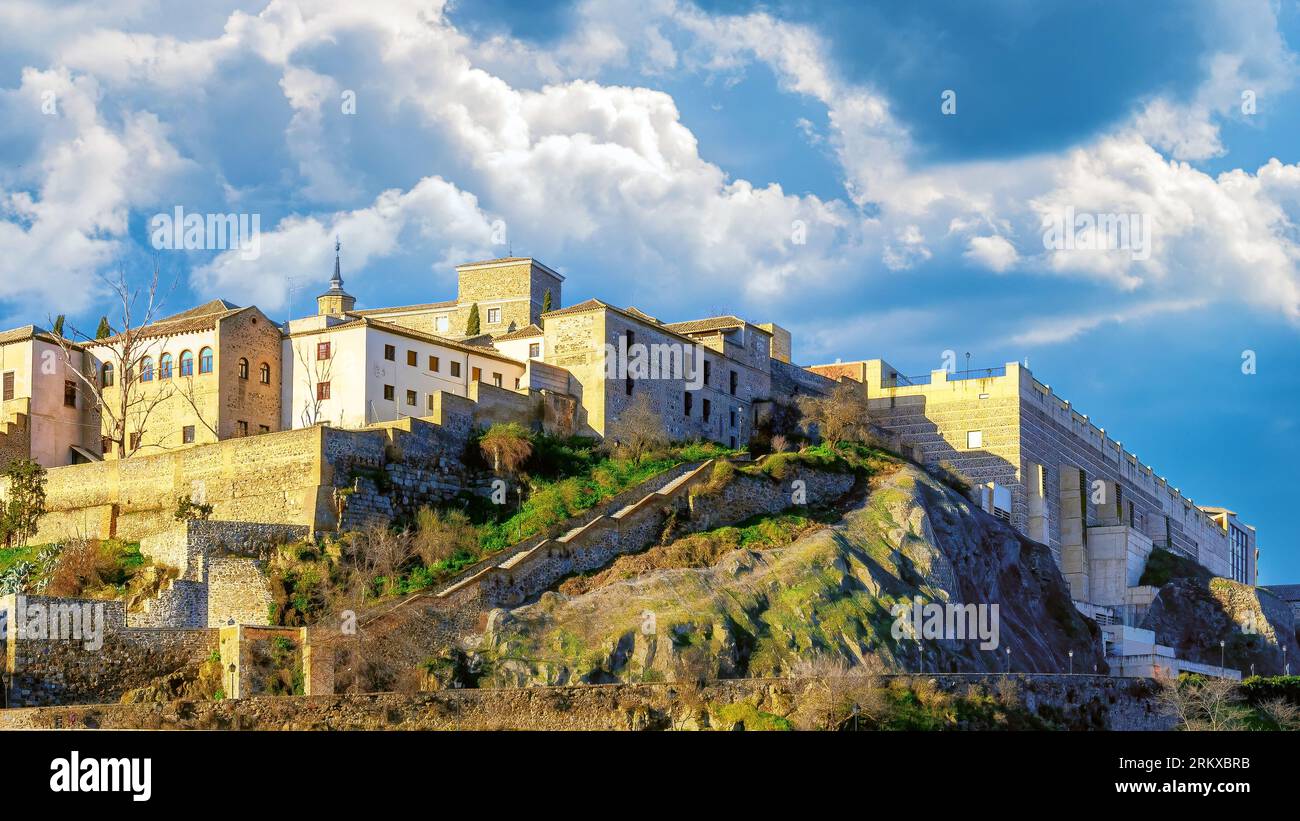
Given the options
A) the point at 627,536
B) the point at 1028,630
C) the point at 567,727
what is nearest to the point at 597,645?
the point at 567,727

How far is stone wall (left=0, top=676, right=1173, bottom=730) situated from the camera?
33.8 meters

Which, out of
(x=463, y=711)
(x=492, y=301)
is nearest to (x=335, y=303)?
(x=492, y=301)

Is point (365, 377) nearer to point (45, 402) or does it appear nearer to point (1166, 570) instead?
point (45, 402)

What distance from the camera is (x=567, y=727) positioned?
3616cm

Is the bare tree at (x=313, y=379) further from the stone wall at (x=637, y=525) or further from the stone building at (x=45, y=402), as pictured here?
the stone wall at (x=637, y=525)

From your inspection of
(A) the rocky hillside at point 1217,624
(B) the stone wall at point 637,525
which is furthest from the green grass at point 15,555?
(A) the rocky hillside at point 1217,624

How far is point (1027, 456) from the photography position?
64875mm

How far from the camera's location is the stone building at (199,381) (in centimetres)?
5178

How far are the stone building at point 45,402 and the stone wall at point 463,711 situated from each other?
20.9m

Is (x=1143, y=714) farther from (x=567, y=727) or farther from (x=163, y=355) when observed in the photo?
(x=163, y=355)

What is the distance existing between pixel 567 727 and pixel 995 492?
29.3 metres

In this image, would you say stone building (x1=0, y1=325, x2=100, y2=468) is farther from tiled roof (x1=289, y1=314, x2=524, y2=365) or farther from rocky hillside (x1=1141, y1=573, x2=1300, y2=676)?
rocky hillside (x1=1141, y1=573, x2=1300, y2=676)

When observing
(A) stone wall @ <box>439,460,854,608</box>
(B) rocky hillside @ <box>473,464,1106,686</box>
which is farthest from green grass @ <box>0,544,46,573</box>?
(B) rocky hillside @ <box>473,464,1106,686</box>

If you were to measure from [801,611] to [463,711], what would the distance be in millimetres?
10249
